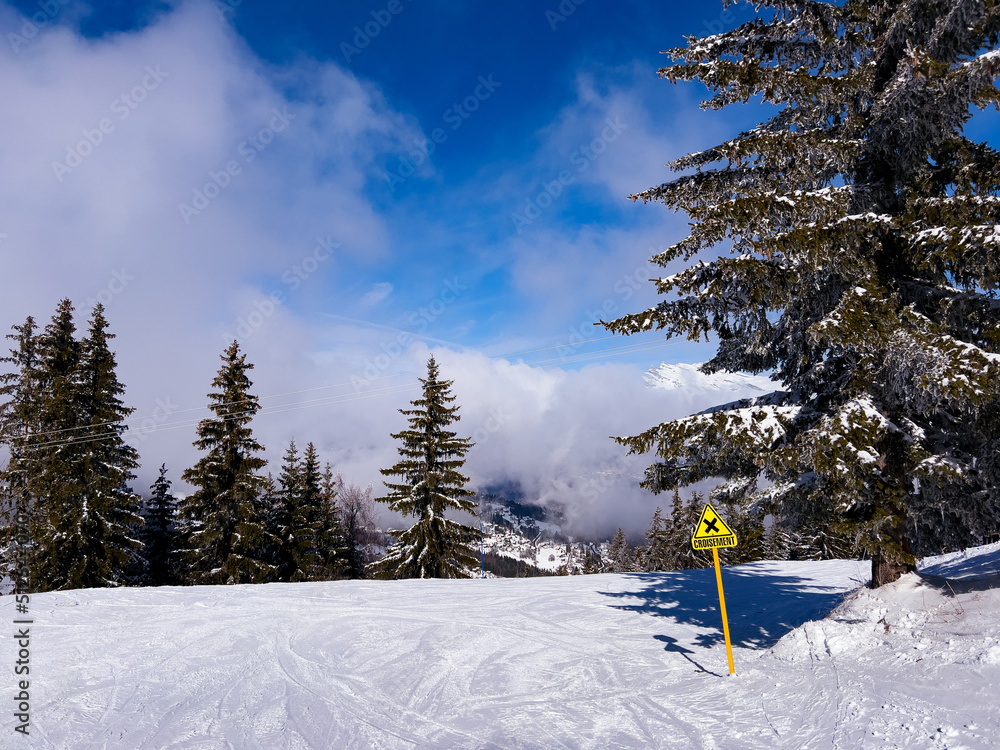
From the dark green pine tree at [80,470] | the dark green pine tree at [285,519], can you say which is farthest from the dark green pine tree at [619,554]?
the dark green pine tree at [80,470]

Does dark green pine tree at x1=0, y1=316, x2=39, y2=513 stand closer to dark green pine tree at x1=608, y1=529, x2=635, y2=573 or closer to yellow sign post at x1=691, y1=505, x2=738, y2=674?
yellow sign post at x1=691, y1=505, x2=738, y2=674

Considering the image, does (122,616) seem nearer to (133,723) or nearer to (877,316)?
(133,723)

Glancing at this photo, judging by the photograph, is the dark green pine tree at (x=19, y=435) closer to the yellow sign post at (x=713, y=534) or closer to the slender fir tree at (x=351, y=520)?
the slender fir tree at (x=351, y=520)

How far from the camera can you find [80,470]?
2253 centimetres

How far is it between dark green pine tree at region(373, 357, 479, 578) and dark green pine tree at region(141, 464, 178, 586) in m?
15.9

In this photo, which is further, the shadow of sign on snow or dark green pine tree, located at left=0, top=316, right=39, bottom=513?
dark green pine tree, located at left=0, top=316, right=39, bottom=513

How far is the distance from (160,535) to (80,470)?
11.7 m

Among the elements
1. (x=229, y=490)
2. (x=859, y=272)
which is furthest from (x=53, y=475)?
(x=859, y=272)

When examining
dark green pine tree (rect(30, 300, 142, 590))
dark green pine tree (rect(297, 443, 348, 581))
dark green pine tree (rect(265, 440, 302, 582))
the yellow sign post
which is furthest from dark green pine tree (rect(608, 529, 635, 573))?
the yellow sign post

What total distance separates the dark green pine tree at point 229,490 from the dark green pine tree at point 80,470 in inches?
111

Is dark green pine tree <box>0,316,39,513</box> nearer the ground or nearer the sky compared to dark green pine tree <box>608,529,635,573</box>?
nearer the sky

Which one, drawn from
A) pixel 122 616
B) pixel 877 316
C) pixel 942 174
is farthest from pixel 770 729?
pixel 122 616

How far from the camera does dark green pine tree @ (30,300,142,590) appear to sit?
21.8 metres

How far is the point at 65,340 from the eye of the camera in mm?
23625
